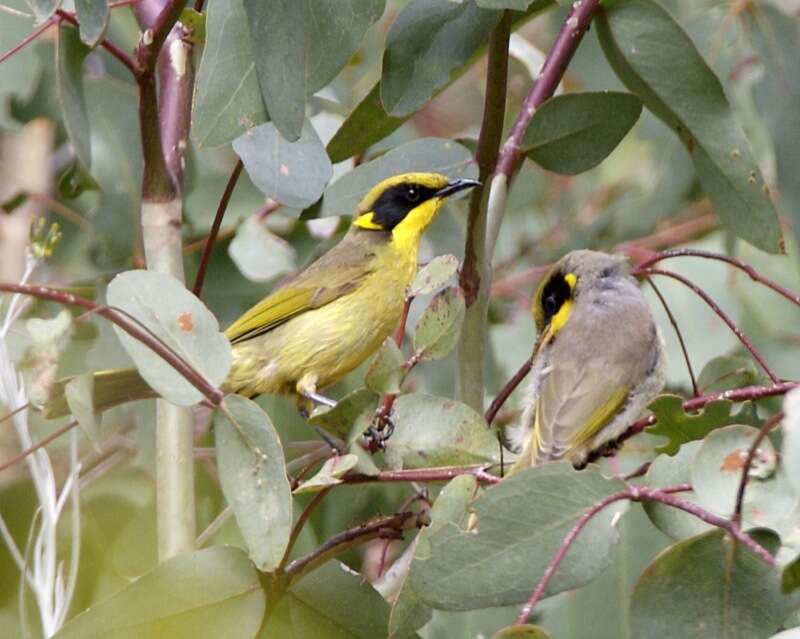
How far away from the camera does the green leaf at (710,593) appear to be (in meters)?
1.71

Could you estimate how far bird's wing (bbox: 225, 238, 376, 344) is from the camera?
3.14 meters

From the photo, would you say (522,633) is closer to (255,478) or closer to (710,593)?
(710,593)

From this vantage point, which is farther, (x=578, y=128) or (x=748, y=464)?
(x=578, y=128)

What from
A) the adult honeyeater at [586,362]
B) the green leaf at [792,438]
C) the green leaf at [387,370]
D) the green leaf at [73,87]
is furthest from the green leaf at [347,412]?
the green leaf at [73,87]

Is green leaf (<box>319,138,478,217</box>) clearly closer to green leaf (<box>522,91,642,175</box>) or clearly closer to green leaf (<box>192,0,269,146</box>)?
green leaf (<box>522,91,642,175</box>)

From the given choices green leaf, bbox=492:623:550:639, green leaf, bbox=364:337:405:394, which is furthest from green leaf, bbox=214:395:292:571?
green leaf, bbox=492:623:550:639

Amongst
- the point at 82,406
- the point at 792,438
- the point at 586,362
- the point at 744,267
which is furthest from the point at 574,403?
the point at 792,438

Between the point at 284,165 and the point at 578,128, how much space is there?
57 centimetres

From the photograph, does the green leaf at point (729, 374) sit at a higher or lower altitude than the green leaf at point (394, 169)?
lower

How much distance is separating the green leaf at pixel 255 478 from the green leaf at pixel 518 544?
8.3 inches

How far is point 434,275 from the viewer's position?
2.04 meters

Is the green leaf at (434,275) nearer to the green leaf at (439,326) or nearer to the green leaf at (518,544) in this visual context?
the green leaf at (439,326)

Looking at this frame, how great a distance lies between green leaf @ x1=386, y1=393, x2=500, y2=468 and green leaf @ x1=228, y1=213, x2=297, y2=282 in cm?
102

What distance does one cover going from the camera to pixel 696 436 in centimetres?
209
